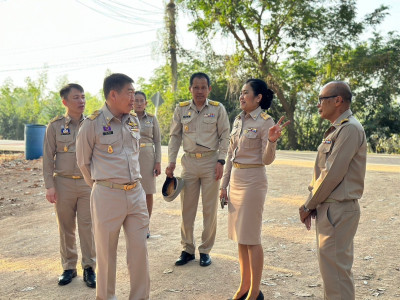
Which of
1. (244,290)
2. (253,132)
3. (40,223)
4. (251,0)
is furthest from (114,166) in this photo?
(251,0)

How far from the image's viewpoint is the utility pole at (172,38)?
26.1 meters

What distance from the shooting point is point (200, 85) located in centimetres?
504

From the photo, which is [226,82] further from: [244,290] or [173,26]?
[244,290]

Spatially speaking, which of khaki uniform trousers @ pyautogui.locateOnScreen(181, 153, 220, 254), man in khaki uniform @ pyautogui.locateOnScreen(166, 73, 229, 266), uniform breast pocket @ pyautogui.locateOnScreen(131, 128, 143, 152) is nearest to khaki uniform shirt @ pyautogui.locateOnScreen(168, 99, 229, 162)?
man in khaki uniform @ pyautogui.locateOnScreen(166, 73, 229, 266)

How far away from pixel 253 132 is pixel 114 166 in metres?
1.30

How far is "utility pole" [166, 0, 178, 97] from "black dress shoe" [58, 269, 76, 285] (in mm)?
21697

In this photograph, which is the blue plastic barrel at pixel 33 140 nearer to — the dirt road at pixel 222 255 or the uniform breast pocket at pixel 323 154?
the dirt road at pixel 222 255

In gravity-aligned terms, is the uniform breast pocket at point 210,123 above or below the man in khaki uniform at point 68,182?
above

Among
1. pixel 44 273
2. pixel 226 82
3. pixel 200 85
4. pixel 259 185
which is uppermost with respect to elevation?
pixel 226 82

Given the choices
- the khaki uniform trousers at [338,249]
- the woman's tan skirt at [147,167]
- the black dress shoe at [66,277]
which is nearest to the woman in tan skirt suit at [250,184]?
the khaki uniform trousers at [338,249]

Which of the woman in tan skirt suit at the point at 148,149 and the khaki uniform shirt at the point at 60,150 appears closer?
the khaki uniform shirt at the point at 60,150

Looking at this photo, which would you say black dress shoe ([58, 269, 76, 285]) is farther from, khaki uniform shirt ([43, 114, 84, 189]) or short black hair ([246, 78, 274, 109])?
short black hair ([246, 78, 274, 109])

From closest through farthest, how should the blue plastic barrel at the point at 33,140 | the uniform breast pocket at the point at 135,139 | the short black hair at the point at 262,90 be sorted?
the uniform breast pocket at the point at 135,139, the short black hair at the point at 262,90, the blue plastic barrel at the point at 33,140

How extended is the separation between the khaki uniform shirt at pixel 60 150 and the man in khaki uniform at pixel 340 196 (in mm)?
2649
